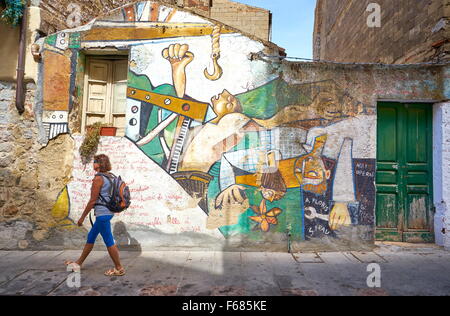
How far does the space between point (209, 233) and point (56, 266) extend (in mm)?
2334

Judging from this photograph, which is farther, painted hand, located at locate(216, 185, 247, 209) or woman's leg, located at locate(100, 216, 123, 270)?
painted hand, located at locate(216, 185, 247, 209)

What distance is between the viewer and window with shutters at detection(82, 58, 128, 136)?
5422mm

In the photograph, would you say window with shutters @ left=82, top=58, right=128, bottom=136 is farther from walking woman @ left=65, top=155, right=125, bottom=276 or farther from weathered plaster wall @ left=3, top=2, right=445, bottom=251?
walking woman @ left=65, top=155, right=125, bottom=276

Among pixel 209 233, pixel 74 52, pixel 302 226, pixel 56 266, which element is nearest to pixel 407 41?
pixel 302 226

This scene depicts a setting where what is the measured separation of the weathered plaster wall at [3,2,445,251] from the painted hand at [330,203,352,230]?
0.02m

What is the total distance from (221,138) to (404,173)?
337cm

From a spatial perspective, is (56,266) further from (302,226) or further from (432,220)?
(432,220)

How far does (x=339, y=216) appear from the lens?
497cm

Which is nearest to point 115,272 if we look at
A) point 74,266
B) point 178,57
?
point 74,266

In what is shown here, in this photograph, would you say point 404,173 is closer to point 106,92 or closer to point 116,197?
point 116,197

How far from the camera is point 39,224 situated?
16.5 ft

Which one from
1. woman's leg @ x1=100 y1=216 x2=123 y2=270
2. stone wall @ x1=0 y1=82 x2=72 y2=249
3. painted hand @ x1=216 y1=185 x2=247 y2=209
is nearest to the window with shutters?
stone wall @ x1=0 y1=82 x2=72 y2=249

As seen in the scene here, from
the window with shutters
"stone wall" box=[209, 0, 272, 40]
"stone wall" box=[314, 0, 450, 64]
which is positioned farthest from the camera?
"stone wall" box=[209, 0, 272, 40]

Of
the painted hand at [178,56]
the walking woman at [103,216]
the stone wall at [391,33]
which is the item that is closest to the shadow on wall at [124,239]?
the walking woman at [103,216]
